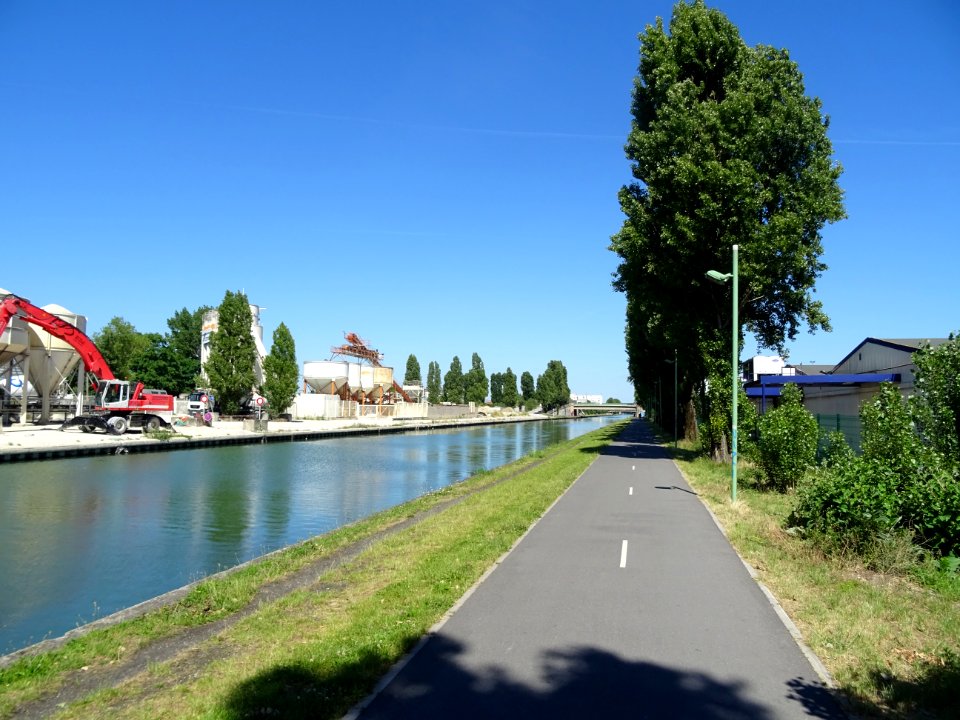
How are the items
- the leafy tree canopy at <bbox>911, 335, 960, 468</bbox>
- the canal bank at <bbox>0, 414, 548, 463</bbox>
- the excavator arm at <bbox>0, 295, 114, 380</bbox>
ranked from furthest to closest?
the excavator arm at <bbox>0, 295, 114, 380</bbox> → the canal bank at <bbox>0, 414, 548, 463</bbox> → the leafy tree canopy at <bbox>911, 335, 960, 468</bbox>

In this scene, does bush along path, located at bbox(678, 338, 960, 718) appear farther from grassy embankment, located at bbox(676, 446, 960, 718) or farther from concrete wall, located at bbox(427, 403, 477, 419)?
concrete wall, located at bbox(427, 403, 477, 419)

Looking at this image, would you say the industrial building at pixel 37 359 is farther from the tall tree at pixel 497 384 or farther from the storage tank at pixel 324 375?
the tall tree at pixel 497 384

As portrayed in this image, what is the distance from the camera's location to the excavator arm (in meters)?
45.5

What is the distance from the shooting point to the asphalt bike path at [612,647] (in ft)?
20.0

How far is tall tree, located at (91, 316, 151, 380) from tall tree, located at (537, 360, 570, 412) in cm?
9428

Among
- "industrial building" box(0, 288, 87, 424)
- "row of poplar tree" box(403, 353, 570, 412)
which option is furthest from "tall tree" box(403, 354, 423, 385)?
"industrial building" box(0, 288, 87, 424)

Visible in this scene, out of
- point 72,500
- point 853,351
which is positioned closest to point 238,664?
point 72,500

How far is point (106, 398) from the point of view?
166ft

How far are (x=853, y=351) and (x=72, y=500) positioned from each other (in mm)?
34858

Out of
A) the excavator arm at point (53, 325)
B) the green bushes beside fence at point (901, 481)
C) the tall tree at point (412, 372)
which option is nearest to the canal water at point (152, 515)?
the excavator arm at point (53, 325)

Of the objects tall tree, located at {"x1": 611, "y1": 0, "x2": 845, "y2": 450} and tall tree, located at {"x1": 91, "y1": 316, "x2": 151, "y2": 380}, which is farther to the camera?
tall tree, located at {"x1": 91, "y1": 316, "x2": 151, "y2": 380}

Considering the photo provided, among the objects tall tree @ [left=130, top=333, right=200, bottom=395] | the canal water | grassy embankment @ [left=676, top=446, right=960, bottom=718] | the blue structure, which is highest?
tall tree @ [left=130, top=333, right=200, bottom=395]

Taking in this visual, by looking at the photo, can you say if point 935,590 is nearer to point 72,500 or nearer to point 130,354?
point 72,500

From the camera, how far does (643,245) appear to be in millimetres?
30375
